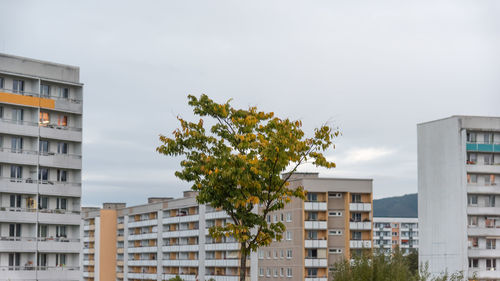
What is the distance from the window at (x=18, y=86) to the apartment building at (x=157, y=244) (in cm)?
5007

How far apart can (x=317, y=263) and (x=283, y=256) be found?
5.36 metres

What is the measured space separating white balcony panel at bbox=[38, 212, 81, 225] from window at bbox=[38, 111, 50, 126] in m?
9.23

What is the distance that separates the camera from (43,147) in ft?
277

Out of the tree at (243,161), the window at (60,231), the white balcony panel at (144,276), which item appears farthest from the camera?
the white balcony panel at (144,276)

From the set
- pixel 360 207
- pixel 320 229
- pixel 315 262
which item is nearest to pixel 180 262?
pixel 315 262

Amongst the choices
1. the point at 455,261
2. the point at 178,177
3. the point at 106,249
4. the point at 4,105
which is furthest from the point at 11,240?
the point at 106,249

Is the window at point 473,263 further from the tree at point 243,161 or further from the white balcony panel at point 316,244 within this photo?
→ the tree at point 243,161

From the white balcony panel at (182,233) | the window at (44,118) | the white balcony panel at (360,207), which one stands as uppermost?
the window at (44,118)

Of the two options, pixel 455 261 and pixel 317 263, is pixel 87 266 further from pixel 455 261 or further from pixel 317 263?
pixel 455 261

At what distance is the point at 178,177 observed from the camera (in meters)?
40.0

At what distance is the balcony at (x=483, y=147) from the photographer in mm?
102562

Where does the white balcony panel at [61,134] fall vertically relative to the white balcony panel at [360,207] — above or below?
above

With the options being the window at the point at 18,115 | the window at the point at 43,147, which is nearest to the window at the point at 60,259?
the window at the point at 43,147

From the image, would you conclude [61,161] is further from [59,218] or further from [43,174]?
[59,218]
